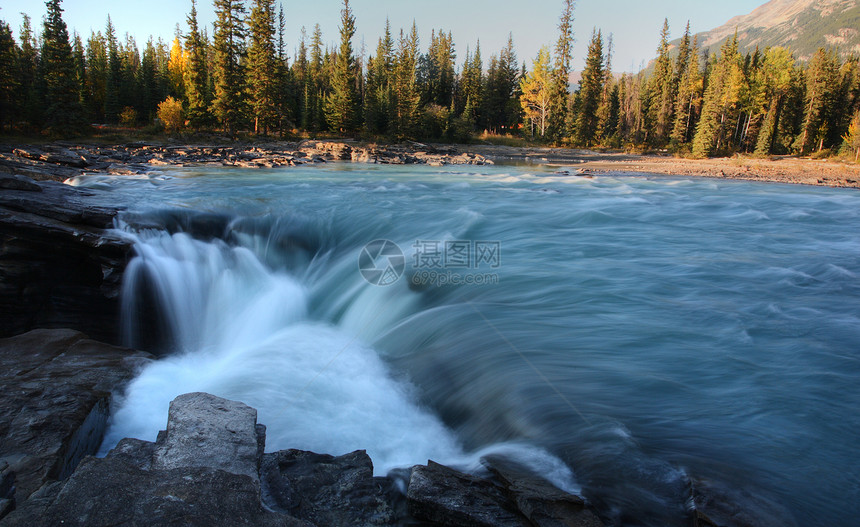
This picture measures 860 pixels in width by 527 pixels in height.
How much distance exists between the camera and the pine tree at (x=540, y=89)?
59844mm

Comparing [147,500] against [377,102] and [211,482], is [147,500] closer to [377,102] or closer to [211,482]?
[211,482]

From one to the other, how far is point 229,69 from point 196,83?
3.70 meters

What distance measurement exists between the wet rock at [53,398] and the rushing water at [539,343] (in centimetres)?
35

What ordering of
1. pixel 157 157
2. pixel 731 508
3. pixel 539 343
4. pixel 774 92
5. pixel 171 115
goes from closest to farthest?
pixel 731 508, pixel 539 343, pixel 157 157, pixel 171 115, pixel 774 92

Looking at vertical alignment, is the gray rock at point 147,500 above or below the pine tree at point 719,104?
below

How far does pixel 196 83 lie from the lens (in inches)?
1845

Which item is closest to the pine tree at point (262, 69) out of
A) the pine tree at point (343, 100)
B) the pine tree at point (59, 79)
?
the pine tree at point (343, 100)

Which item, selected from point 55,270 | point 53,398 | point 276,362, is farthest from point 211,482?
point 55,270

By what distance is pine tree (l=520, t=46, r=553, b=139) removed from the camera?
59.8 metres

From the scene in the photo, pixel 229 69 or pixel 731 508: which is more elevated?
pixel 229 69

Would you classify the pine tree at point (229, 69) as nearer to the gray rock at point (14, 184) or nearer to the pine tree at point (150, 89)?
the pine tree at point (150, 89)

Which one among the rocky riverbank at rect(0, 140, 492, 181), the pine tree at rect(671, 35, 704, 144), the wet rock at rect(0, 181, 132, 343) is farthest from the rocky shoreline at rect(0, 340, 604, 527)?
the pine tree at rect(671, 35, 704, 144)

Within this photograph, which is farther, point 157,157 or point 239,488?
point 157,157

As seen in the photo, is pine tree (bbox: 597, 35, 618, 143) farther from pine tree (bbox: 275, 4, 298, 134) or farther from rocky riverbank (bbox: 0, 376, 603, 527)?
rocky riverbank (bbox: 0, 376, 603, 527)
